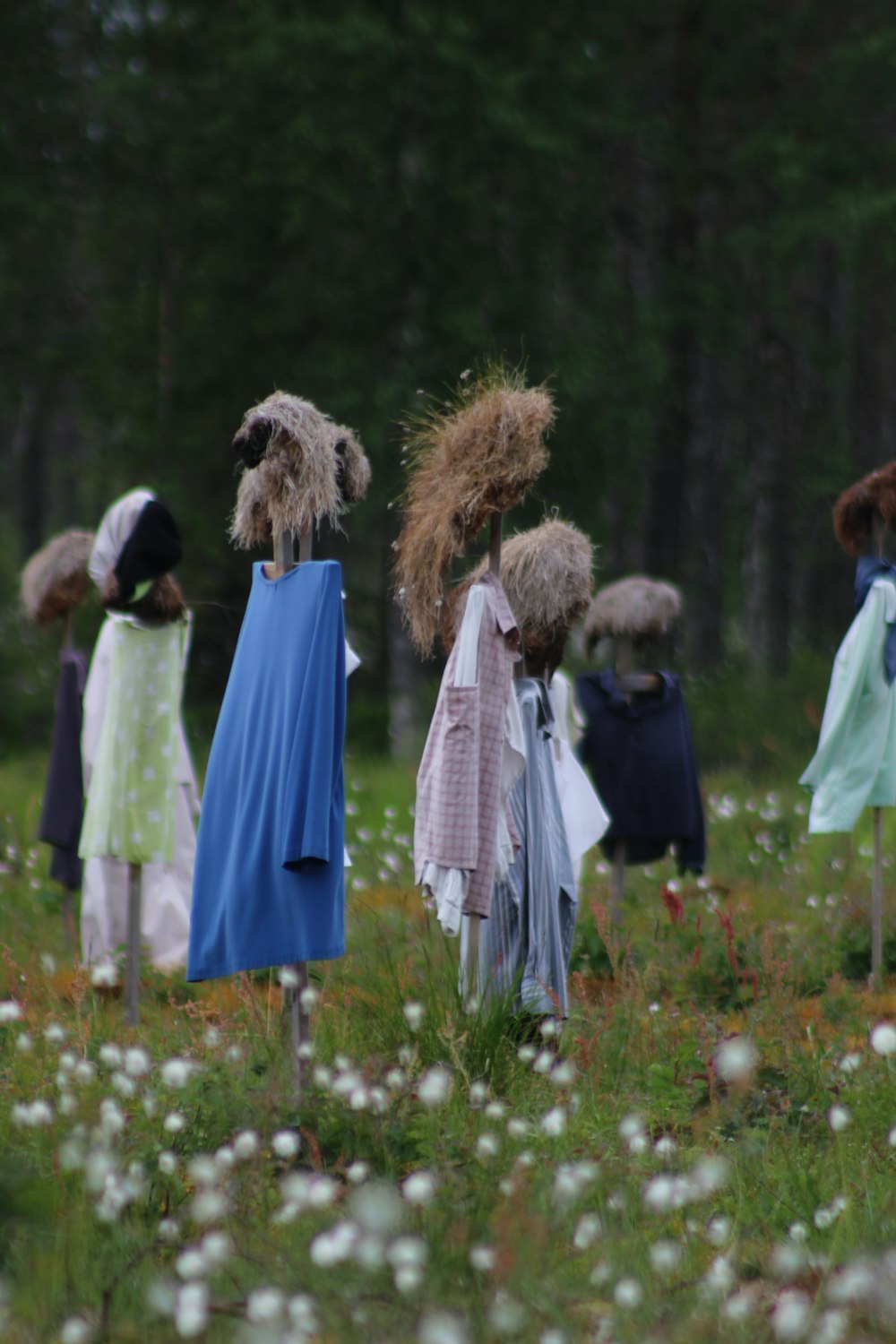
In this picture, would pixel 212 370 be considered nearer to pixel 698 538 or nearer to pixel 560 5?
pixel 560 5

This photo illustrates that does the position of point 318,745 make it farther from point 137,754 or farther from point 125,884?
point 125,884

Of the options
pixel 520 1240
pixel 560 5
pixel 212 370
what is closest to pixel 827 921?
pixel 520 1240

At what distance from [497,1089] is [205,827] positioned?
1.33m

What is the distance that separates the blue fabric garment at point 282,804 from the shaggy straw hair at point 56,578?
10.9 ft

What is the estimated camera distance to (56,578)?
27.1ft

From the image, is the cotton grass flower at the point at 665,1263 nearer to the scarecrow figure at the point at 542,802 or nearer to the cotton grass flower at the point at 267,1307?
the cotton grass flower at the point at 267,1307

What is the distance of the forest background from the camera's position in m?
15.8

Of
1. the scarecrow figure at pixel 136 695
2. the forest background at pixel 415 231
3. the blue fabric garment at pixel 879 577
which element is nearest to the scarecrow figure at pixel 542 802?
the blue fabric garment at pixel 879 577

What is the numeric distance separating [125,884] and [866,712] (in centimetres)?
384

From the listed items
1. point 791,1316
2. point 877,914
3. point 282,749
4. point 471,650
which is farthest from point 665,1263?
point 877,914

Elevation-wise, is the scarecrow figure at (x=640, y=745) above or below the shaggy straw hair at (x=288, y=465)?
below

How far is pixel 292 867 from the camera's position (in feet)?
16.1

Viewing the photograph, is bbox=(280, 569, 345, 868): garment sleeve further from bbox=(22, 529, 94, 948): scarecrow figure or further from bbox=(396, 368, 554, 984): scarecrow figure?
bbox=(22, 529, 94, 948): scarecrow figure

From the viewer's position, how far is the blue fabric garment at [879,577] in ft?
23.3
